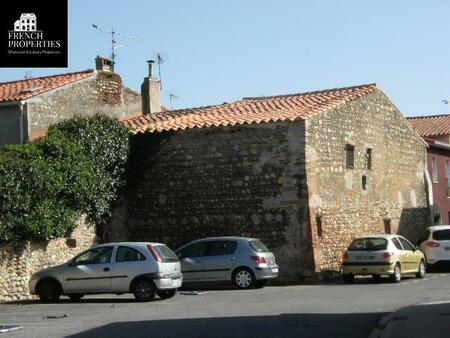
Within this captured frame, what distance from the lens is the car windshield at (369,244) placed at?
21812mm

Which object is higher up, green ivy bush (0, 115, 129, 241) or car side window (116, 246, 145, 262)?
green ivy bush (0, 115, 129, 241)

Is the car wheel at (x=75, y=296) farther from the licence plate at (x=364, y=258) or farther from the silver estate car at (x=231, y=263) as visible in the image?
the licence plate at (x=364, y=258)


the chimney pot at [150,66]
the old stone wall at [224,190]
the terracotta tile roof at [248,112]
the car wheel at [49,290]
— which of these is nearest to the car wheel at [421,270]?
the old stone wall at [224,190]

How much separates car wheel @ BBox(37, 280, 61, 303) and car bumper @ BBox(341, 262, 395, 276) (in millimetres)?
8818

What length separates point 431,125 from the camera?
43.7 m

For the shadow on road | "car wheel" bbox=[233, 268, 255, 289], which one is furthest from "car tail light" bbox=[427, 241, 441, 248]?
the shadow on road

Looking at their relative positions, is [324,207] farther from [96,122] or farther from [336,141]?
[96,122]

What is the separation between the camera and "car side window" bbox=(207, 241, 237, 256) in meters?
20.5

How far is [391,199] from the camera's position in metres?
30.0

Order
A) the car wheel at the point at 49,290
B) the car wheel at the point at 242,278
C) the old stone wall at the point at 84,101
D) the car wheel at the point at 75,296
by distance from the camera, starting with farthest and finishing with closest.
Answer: the old stone wall at the point at 84,101, the car wheel at the point at 242,278, the car wheel at the point at 75,296, the car wheel at the point at 49,290

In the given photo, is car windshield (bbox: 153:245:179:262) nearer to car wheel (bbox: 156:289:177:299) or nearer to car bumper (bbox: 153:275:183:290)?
car bumper (bbox: 153:275:183:290)

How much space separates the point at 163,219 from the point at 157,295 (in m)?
6.73

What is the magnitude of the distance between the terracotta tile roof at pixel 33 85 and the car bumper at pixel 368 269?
459 inches

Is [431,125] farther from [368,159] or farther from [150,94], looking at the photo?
[150,94]
